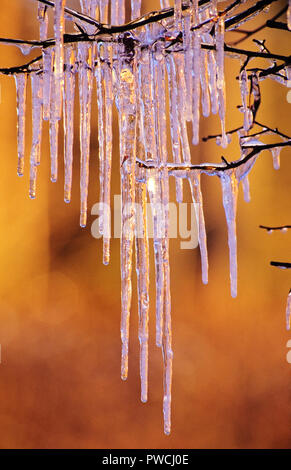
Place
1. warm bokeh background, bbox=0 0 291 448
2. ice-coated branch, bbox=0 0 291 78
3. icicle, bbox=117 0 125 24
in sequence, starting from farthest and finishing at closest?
warm bokeh background, bbox=0 0 291 448 < icicle, bbox=117 0 125 24 < ice-coated branch, bbox=0 0 291 78

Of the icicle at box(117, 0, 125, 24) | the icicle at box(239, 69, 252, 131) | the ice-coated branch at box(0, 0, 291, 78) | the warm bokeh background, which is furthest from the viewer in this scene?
the warm bokeh background

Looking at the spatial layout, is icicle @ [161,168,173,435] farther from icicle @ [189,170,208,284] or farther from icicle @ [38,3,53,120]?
icicle @ [38,3,53,120]

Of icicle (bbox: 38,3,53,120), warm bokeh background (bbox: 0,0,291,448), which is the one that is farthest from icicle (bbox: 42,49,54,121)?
warm bokeh background (bbox: 0,0,291,448)

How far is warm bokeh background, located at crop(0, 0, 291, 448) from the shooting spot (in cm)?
290

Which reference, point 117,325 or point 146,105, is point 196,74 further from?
point 117,325

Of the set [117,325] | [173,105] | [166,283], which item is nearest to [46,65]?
[173,105]

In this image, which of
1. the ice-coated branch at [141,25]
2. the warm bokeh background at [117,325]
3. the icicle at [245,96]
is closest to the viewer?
the ice-coated branch at [141,25]

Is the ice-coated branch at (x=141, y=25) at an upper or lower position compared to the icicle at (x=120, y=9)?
lower

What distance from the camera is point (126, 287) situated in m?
1.17

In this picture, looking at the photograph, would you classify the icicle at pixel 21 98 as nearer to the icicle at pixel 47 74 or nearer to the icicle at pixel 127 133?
the icicle at pixel 47 74

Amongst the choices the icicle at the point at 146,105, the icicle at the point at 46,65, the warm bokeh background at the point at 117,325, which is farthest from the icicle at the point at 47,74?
the warm bokeh background at the point at 117,325

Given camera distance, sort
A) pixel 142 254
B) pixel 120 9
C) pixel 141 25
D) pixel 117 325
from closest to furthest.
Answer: pixel 141 25
pixel 120 9
pixel 142 254
pixel 117 325

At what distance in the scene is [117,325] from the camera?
3.02m

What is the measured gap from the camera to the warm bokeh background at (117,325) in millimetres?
2900
